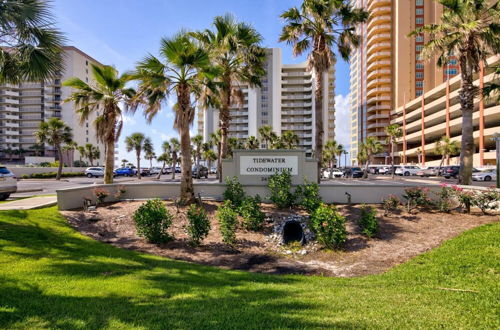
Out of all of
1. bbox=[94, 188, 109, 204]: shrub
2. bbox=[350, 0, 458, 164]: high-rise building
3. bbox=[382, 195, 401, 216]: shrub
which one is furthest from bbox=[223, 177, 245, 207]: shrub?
bbox=[350, 0, 458, 164]: high-rise building

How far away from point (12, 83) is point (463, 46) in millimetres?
19931

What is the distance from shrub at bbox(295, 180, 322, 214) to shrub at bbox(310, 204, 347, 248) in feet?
5.74

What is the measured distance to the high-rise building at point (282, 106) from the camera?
3270 inches

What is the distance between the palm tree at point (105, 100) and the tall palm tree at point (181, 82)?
295cm

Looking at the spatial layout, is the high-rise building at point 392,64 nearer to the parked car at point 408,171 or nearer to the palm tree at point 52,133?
the parked car at point 408,171

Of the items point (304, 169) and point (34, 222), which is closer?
point (34, 222)

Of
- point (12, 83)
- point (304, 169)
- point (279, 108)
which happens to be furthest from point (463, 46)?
point (279, 108)

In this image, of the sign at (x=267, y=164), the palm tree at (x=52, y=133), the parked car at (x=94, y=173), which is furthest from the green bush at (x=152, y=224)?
the parked car at (x=94, y=173)

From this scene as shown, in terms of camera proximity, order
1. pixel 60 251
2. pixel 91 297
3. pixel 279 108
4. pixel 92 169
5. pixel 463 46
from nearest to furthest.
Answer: pixel 91 297 → pixel 60 251 → pixel 463 46 → pixel 92 169 → pixel 279 108

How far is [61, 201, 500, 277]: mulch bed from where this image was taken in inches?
278

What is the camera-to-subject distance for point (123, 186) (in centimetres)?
1265

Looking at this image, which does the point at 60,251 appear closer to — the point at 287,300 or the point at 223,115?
Answer: the point at 287,300

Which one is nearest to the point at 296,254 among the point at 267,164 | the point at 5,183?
the point at 267,164

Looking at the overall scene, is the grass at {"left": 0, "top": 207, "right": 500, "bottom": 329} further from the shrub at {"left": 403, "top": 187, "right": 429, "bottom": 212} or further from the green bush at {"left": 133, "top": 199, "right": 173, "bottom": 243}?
the shrub at {"left": 403, "top": 187, "right": 429, "bottom": 212}
